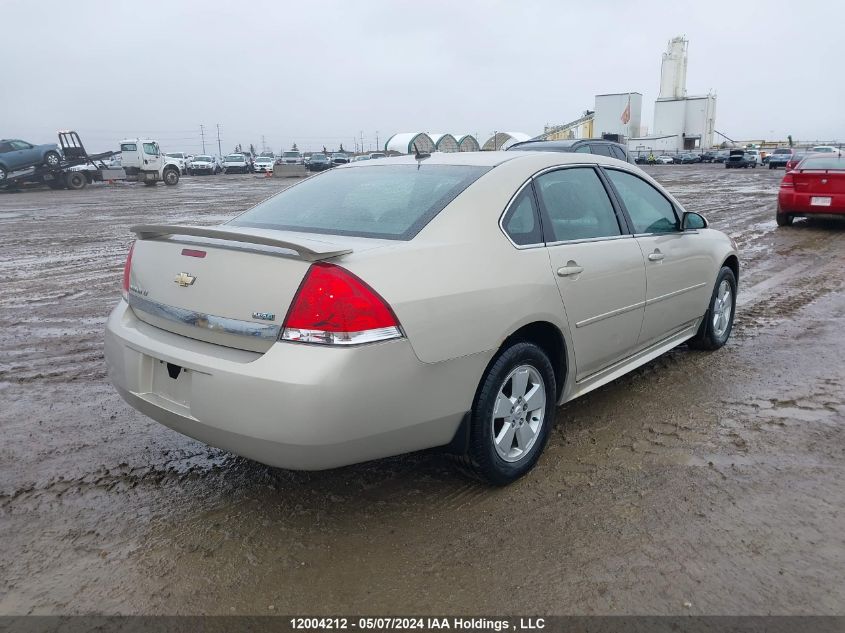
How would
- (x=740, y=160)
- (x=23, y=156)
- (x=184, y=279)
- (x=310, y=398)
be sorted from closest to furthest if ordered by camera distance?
(x=310, y=398), (x=184, y=279), (x=23, y=156), (x=740, y=160)

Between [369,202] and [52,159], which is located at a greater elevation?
[369,202]

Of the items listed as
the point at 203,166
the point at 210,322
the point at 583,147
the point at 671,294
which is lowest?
the point at 203,166

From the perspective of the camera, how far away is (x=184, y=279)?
2873mm

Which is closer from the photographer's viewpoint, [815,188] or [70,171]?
[815,188]

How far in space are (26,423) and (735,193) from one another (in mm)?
23308

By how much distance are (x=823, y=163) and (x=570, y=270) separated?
11.6 metres

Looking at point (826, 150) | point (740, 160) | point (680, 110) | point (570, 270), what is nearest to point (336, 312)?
point (570, 270)

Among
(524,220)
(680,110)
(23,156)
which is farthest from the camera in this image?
(680,110)

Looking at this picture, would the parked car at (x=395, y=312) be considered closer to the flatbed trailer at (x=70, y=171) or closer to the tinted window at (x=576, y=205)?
the tinted window at (x=576, y=205)

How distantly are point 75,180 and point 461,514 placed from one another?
1406 inches

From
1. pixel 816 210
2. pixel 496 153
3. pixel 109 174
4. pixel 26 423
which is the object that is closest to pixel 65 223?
pixel 26 423

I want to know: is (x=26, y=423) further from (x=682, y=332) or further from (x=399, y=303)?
(x=682, y=332)

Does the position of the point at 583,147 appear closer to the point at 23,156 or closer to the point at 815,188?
the point at 815,188

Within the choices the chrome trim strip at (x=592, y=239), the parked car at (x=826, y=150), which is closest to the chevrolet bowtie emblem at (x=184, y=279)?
the chrome trim strip at (x=592, y=239)
